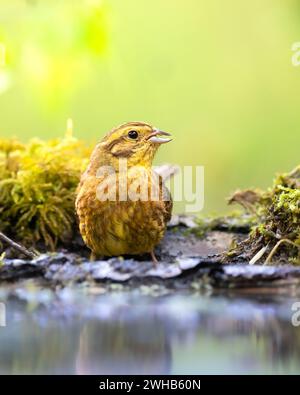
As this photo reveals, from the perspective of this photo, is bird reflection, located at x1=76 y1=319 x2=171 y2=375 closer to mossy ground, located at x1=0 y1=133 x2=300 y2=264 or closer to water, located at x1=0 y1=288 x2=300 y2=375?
water, located at x1=0 y1=288 x2=300 y2=375

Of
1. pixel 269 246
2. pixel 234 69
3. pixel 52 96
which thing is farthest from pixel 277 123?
pixel 269 246

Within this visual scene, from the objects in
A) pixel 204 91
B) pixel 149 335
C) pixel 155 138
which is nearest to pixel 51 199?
pixel 155 138

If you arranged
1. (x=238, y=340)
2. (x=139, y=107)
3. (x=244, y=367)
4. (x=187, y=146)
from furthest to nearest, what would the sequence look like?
1. (x=187, y=146)
2. (x=139, y=107)
3. (x=238, y=340)
4. (x=244, y=367)

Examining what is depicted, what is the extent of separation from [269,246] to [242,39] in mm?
4582

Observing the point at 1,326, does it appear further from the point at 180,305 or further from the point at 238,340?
the point at 238,340

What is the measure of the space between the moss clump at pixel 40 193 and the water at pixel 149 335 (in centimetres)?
180

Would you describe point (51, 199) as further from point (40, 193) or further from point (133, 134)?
point (133, 134)

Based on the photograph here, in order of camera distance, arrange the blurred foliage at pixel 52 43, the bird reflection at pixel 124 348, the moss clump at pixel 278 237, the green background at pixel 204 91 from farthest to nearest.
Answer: the green background at pixel 204 91 < the blurred foliage at pixel 52 43 < the moss clump at pixel 278 237 < the bird reflection at pixel 124 348

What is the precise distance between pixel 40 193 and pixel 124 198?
0.71 m

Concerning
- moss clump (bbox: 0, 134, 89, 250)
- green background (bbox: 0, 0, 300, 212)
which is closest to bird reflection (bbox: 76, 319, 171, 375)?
moss clump (bbox: 0, 134, 89, 250)

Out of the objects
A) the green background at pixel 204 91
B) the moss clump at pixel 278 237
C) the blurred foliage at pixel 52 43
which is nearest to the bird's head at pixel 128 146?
the blurred foliage at pixel 52 43

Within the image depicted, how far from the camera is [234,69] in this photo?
24.7 feet

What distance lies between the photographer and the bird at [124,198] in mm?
3590

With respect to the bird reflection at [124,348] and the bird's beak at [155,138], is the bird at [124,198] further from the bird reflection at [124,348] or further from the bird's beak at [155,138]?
the bird reflection at [124,348]
